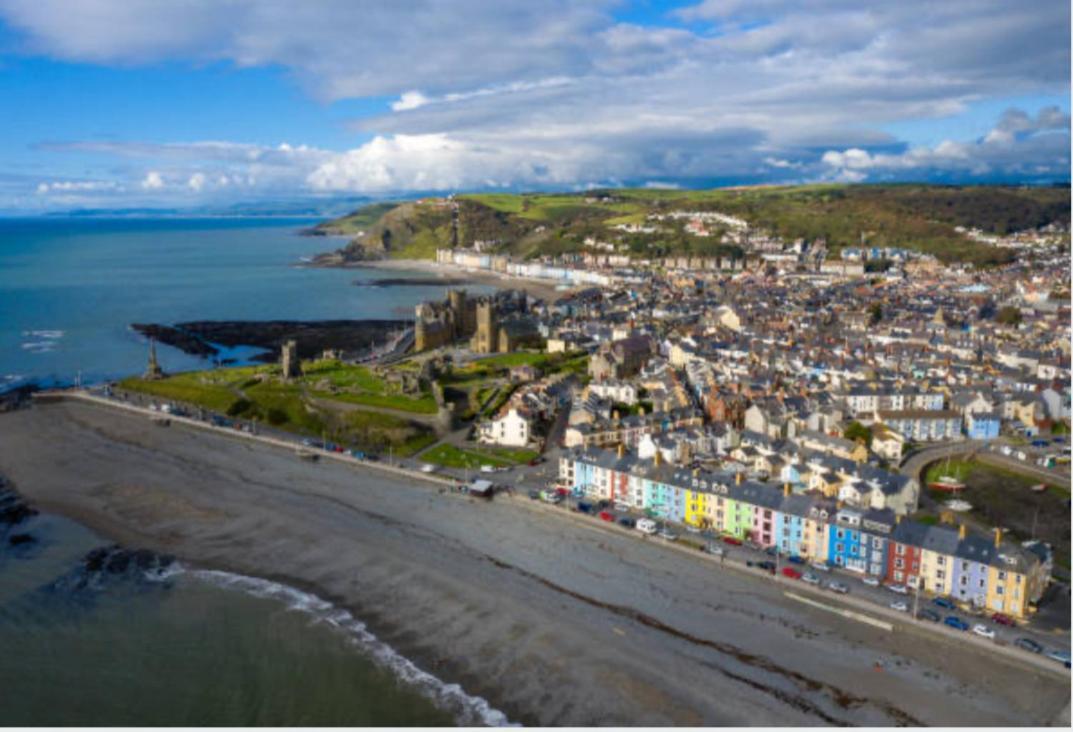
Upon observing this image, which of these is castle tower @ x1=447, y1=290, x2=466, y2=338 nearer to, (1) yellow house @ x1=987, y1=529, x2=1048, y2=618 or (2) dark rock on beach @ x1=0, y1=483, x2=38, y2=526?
(2) dark rock on beach @ x1=0, y1=483, x2=38, y2=526

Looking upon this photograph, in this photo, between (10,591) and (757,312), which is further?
(757,312)

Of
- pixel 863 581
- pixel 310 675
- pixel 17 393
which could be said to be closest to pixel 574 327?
pixel 17 393

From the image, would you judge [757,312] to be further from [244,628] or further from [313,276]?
[313,276]

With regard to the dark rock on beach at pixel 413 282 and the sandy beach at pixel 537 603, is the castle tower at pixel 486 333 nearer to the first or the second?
the sandy beach at pixel 537 603

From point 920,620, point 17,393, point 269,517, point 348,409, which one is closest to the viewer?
point 920,620

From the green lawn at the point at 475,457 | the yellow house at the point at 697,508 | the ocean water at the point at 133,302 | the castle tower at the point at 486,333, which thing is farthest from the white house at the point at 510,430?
the ocean water at the point at 133,302

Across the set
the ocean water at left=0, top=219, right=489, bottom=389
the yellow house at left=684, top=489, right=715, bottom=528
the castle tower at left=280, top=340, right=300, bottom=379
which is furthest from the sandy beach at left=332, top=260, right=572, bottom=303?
the yellow house at left=684, top=489, right=715, bottom=528

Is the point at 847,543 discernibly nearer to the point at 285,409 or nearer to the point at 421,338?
the point at 285,409
